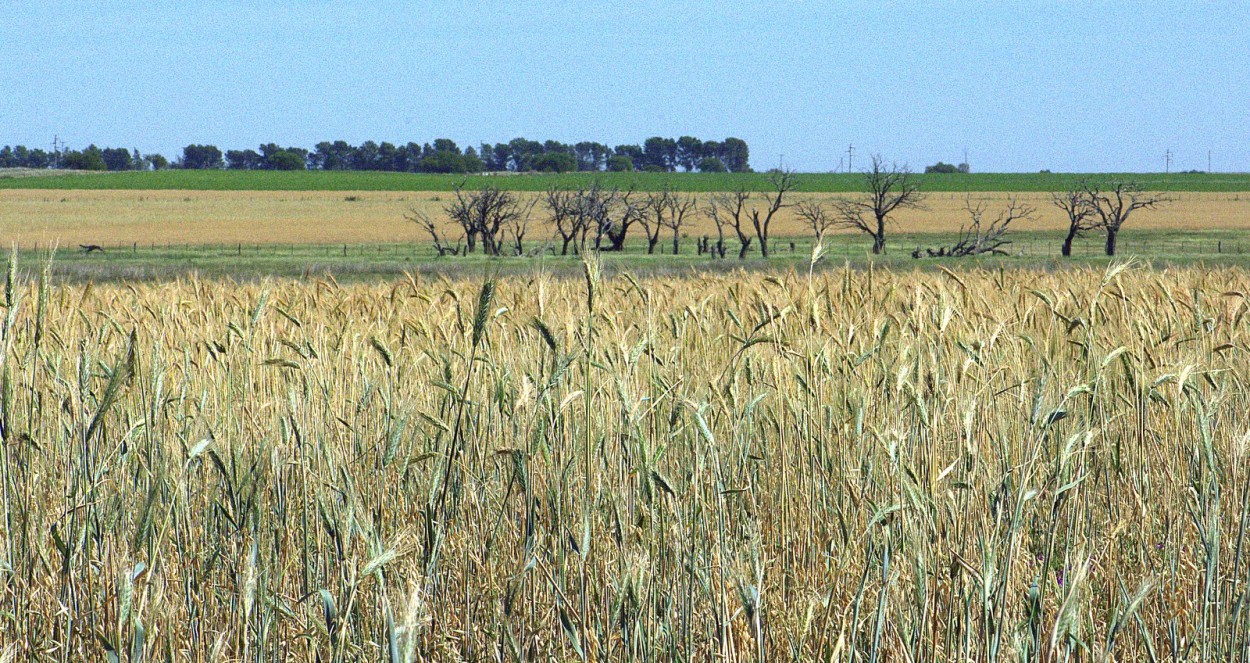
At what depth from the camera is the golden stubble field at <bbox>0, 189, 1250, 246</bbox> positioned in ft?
243

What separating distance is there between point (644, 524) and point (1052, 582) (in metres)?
1.18

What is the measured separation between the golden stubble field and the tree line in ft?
176

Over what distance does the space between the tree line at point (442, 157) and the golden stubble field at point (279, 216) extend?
53.7 meters

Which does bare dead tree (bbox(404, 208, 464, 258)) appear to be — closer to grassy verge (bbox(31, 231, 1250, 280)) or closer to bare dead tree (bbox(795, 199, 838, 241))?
grassy verge (bbox(31, 231, 1250, 280))

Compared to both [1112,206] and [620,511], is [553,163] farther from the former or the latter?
[620,511]

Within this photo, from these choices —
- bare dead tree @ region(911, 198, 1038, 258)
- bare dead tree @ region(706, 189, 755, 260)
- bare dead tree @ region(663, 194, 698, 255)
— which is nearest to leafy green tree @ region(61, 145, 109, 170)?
bare dead tree @ region(706, 189, 755, 260)

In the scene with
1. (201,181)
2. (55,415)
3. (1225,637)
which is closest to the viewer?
(1225,637)

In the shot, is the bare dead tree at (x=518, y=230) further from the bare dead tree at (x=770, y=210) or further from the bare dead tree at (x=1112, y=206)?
the bare dead tree at (x=1112, y=206)

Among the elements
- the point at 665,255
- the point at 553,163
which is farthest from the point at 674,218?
the point at 553,163

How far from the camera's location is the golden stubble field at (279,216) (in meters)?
74.2

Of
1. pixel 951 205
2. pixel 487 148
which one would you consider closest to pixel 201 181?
pixel 487 148

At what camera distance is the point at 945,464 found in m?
3.89

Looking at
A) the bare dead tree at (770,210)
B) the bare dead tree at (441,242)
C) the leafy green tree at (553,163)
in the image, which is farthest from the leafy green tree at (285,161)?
the bare dead tree at (441,242)

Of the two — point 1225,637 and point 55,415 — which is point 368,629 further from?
point 55,415
